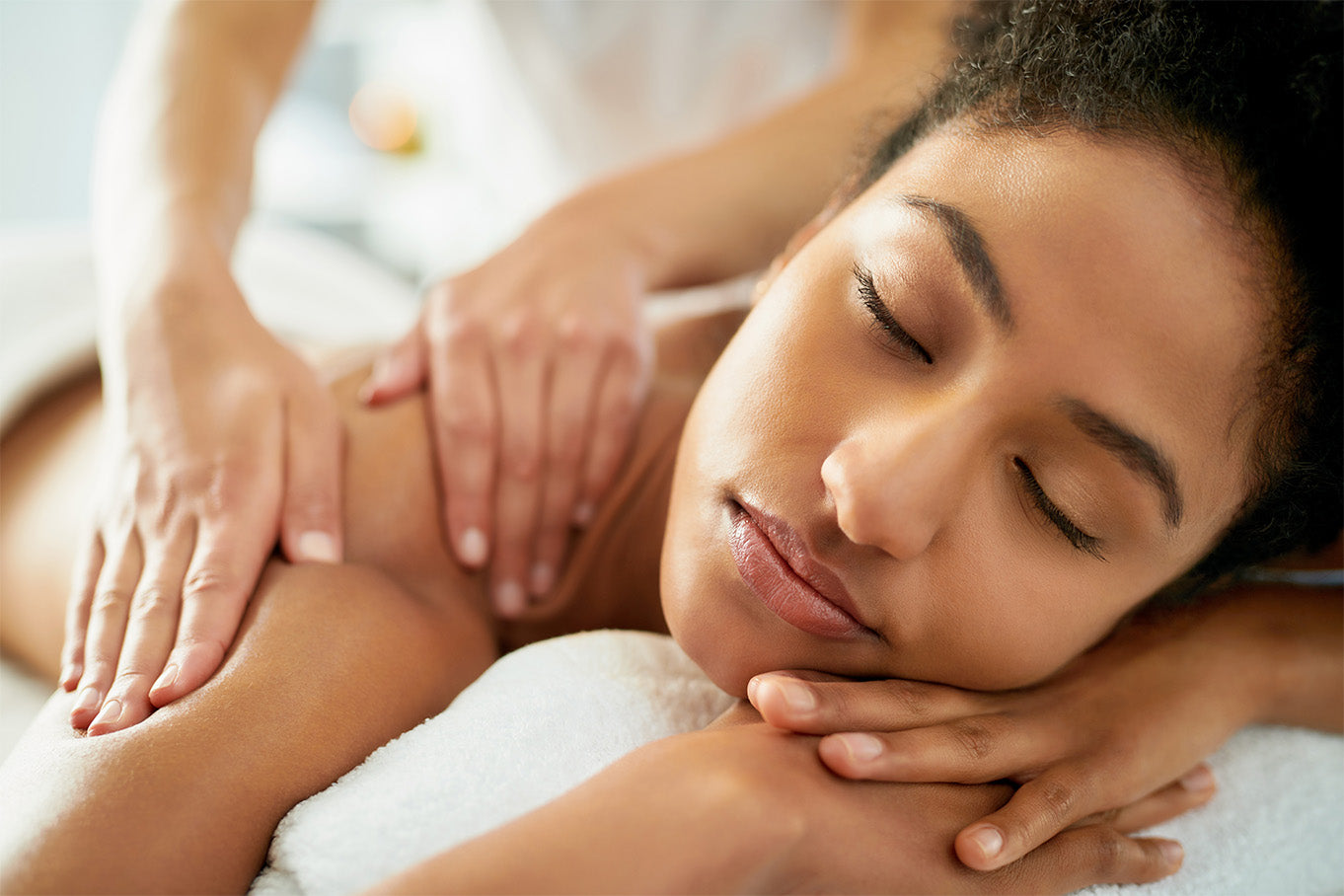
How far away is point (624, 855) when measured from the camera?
58cm

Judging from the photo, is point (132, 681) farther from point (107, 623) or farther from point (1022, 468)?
point (1022, 468)

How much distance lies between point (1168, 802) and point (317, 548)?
73 centimetres

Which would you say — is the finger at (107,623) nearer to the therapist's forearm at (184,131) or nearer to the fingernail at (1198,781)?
the therapist's forearm at (184,131)

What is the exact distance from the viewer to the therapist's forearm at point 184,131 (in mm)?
1029

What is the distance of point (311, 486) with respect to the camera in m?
0.88

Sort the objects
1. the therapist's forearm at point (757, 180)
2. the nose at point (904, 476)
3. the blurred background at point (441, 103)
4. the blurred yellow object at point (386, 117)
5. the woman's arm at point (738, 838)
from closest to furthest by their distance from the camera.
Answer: the woman's arm at point (738, 838), the nose at point (904, 476), the therapist's forearm at point (757, 180), the blurred background at point (441, 103), the blurred yellow object at point (386, 117)

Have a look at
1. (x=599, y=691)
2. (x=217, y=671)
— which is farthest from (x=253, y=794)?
(x=599, y=691)

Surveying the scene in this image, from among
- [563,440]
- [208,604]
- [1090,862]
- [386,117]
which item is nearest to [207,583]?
[208,604]

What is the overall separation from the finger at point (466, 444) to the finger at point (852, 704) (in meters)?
0.34

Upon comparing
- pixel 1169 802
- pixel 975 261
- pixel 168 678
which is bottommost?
pixel 1169 802

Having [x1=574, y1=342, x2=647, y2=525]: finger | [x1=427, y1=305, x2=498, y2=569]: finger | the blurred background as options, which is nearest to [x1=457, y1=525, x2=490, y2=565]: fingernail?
[x1=427, y1=305, x2=498, y2=569]: finger

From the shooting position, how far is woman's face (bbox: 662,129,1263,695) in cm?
71

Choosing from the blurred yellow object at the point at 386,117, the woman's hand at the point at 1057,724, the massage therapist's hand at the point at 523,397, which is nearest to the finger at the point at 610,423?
the massage therapist's hand at the point at 523,397

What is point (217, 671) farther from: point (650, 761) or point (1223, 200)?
point (1223, 200)
